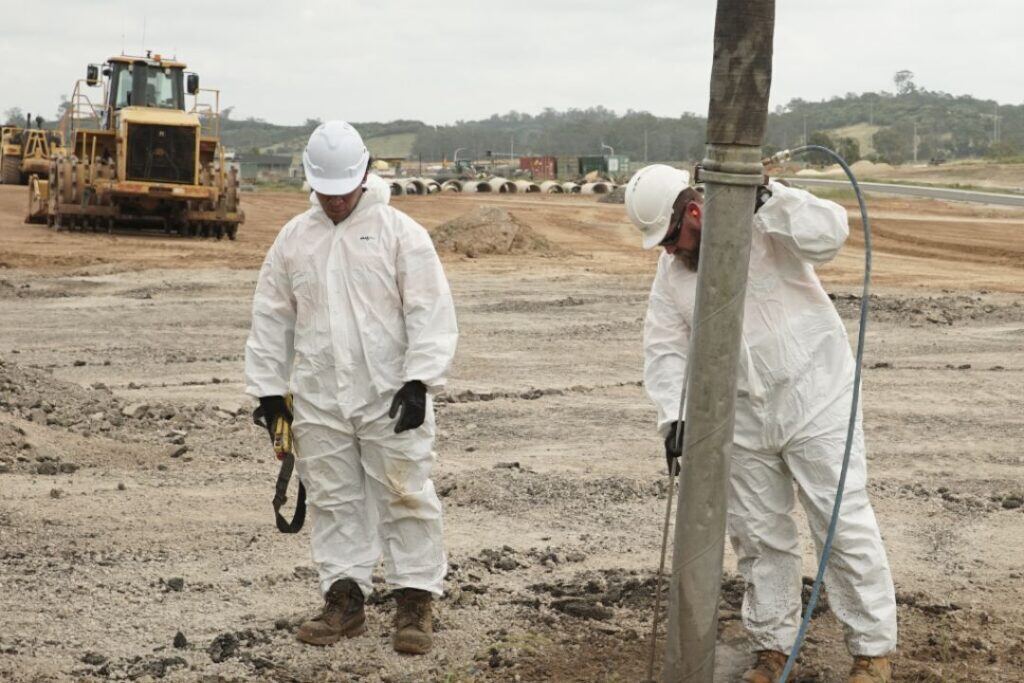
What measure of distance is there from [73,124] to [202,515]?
22.3 m

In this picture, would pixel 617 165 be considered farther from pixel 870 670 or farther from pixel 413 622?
pixel 870 670

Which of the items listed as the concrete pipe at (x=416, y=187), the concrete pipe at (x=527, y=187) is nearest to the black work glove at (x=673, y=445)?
the concrete pipe at (x=416, y=187)

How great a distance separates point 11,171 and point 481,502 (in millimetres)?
41986

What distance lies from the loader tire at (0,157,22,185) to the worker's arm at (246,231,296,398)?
42637 mm

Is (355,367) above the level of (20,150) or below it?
below

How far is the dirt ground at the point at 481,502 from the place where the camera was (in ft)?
18.1

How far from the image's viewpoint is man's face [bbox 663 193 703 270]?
4891 mm

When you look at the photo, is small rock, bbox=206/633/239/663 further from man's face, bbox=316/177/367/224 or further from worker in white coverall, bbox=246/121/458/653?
man's face, bbox=316/177/367/224

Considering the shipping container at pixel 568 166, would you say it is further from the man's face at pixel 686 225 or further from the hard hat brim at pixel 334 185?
the man's face at pixel 686 225

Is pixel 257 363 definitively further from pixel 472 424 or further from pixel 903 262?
pixel 903 262

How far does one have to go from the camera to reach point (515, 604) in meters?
6.03

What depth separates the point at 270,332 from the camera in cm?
568

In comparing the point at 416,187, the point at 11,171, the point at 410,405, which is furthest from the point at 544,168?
the point at 410,405

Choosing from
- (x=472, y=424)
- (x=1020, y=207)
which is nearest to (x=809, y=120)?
(x=1020, y=207)
